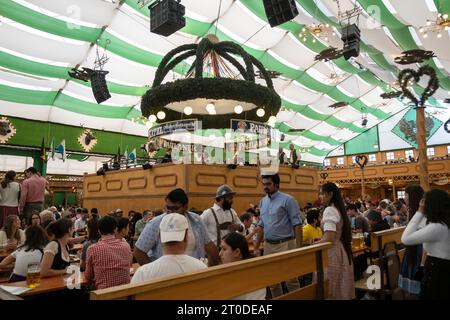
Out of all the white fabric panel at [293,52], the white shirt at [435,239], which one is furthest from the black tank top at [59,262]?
the white fabric panel at [293,52]

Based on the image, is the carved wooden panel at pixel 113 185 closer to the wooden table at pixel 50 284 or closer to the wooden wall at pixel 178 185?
the wooden wall at pixel 178 185

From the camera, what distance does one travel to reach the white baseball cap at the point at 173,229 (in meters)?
1.96

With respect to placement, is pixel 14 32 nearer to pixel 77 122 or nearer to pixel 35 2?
pixel 35 2

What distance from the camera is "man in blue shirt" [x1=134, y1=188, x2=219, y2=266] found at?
267cm

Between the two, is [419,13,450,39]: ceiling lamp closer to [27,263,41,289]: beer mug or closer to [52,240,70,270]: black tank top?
[52,240,70,270]: black tank top

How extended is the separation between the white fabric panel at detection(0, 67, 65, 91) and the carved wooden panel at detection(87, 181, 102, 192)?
16.4ft

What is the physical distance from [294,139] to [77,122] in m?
15.3

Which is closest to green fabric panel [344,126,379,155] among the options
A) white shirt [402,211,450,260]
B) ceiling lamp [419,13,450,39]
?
ceiling lamp [419,13,450,39]

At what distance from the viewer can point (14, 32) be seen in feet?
35.8

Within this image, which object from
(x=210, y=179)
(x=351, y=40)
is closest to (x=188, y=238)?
(x=210, y=179)

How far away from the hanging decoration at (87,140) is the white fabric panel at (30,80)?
233 centimetres

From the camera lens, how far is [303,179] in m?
12.1
